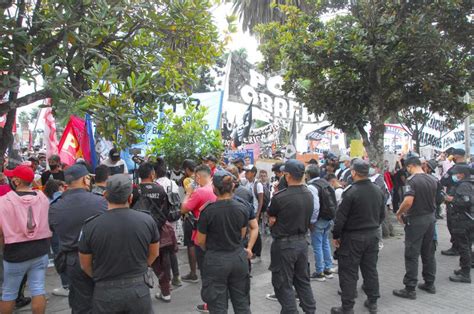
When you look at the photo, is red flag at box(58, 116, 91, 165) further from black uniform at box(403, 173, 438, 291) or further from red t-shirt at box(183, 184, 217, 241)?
black uniform at box(403, 173, 438, 291)

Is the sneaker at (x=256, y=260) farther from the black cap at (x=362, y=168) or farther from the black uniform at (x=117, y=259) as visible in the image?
the black uniform at (x=117, y=259)

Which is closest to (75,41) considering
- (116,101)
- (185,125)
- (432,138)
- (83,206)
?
(116,101)

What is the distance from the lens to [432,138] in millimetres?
15742

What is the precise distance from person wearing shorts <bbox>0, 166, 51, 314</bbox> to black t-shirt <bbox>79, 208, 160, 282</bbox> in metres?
1.41

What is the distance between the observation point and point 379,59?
8.02 meters

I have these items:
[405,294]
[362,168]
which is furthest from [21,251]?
[405,294]

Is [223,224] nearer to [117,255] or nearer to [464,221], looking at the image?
[117,255]

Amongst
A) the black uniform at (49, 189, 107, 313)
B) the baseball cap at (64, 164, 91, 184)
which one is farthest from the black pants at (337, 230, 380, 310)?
the baseball cap at (64, 164, 91, 184)

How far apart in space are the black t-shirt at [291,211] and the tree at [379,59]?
4.33 meters

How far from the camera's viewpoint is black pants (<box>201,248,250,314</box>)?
3.92 m

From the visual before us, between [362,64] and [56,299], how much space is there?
682 centimetres

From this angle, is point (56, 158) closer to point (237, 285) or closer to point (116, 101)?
point (116, 101)

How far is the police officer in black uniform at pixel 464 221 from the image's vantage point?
6105 millimetres

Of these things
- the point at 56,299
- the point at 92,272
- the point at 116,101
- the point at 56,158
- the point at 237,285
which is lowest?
the point at 56,299
